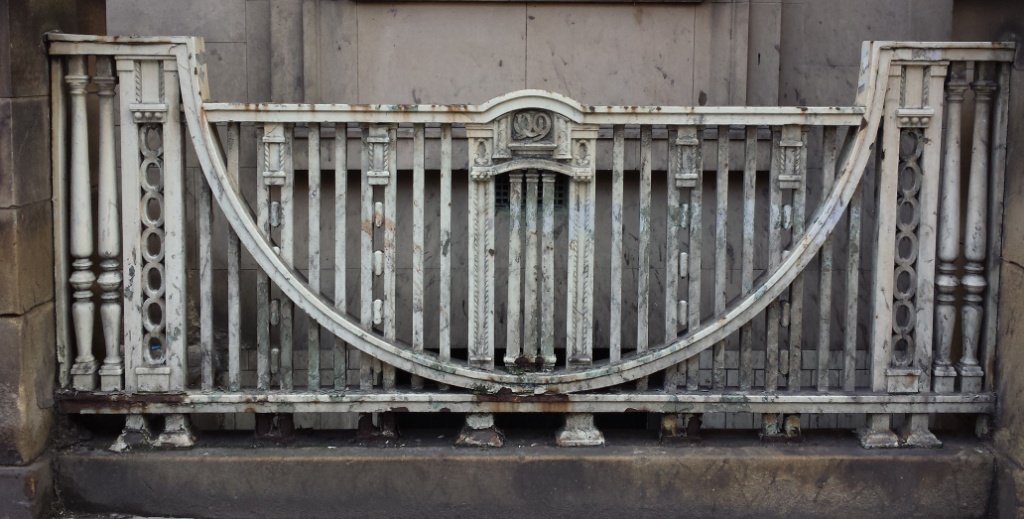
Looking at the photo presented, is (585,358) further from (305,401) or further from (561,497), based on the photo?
(305,401)

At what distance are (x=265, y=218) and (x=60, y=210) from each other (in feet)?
2.90

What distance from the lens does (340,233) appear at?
559 cm

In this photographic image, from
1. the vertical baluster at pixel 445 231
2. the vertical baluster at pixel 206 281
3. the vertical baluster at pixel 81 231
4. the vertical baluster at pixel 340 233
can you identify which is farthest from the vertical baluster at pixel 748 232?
the vertical baluster at pixel 81 231

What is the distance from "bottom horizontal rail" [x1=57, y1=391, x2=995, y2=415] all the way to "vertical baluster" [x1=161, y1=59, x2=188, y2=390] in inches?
7.1

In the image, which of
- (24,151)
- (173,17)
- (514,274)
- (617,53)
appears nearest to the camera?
(24,151)

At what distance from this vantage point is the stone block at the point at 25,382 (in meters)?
5.33

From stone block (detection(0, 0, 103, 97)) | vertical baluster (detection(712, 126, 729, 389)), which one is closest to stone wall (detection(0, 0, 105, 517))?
stone block (detection(0, 0, 103, 97))

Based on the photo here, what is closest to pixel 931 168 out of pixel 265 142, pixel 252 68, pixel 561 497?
pixel 561 497

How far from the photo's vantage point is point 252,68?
7.29m

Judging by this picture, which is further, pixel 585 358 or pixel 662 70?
pixel 662 70

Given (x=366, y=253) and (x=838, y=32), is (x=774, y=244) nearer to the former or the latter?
(x=366, y=253)

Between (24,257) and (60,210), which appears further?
(60,210)

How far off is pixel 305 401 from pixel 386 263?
0.70 m

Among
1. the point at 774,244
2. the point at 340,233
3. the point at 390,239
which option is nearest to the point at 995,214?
the point at 774,244
